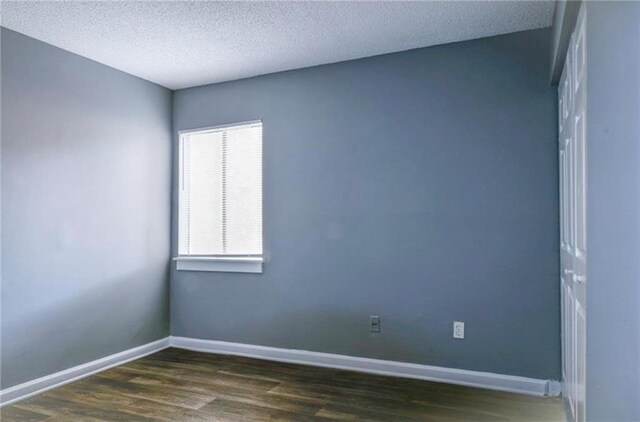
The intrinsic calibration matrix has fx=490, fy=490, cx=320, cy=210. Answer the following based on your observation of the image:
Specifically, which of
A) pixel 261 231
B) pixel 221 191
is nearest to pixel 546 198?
pixel 261 231

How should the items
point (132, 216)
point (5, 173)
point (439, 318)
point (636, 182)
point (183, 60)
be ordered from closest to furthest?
point (636, 182) → point (5, 173) → point (439, 318) → point (183, 60) → point (132, 216)

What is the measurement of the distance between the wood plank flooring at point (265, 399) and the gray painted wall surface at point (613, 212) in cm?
117

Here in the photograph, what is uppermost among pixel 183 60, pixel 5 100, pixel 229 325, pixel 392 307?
pixel 183 60

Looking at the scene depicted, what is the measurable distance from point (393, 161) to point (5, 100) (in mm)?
2477

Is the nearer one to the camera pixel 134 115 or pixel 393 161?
pixel 393 161

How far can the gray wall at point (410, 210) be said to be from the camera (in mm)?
3041

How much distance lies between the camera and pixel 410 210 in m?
3.36

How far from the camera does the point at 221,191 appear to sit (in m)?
4.09

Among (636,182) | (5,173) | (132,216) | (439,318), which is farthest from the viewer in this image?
(132,216)

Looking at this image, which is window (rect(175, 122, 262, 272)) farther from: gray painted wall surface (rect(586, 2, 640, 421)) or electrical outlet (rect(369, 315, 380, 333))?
gray painted wall surface (rect(586, 2, 640, 421))

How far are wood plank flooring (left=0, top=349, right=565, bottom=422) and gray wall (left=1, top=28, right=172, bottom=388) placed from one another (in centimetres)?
34

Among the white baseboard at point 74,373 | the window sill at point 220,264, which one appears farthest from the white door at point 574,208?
the white baseboard at point 74,373

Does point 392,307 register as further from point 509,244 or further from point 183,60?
point 183,60

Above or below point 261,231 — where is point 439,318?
below
